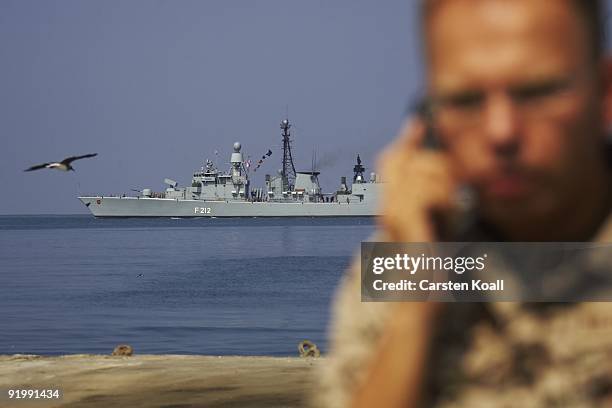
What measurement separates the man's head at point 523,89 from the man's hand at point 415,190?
0.04m

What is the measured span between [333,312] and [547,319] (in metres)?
0.17

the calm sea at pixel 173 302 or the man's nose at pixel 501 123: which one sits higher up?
the calm sea at pixel 173 302

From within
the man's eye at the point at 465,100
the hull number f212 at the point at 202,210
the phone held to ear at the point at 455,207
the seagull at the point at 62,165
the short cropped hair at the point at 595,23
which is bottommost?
the phone held to ear at the point at 455,207

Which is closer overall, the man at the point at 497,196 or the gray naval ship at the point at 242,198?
the man at the point at 497,196

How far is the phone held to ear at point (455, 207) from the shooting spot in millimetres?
670

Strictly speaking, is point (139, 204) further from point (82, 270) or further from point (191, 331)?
point (191, 331)

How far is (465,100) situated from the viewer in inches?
26.4

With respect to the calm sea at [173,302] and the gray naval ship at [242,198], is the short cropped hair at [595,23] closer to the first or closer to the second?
the calm sea at [173,302]

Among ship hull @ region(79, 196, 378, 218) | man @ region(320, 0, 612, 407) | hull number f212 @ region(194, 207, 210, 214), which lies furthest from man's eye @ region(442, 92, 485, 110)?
hull number f212 @ region(194, 207, 210, 214)

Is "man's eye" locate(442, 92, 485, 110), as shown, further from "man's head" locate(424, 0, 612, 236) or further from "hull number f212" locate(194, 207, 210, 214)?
"hull number f212" locate(194, 207, 210, 214)

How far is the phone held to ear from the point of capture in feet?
2.20

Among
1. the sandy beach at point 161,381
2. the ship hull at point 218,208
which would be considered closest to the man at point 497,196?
the sandy beach at point 161,381

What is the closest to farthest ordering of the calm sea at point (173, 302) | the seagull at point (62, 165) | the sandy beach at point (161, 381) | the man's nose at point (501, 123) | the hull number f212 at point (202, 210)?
1. the man's nose at point (501, 123)
2. the seagull at point (62, 165)
3. the sandy beach at point (161, 381)
4. the calm sea at point (173, 302)
5. the hull number f212 at point (202, 210)

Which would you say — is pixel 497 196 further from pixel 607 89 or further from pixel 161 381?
pixel 161 381
